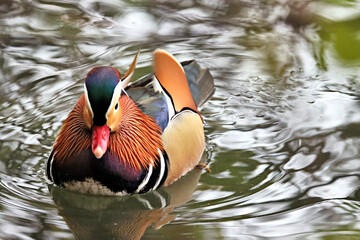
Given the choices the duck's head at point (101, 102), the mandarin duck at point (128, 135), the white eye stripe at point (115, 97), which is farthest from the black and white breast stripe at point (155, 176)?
the white eye stripe at point (115, 97)

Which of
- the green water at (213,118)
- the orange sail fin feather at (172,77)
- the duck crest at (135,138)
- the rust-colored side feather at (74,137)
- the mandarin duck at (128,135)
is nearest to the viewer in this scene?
the green water at (213,118)

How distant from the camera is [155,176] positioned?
3.69 m

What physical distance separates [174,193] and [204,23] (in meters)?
→ 2.65

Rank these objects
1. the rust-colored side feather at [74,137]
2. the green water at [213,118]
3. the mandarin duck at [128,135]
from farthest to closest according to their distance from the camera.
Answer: the rust-colored side feather at [74,137], the mandarin duck at [128,135], the green water at [213,118]

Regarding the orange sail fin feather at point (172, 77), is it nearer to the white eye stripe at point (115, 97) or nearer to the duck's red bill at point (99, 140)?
the white eye stripe at point (115, 97)

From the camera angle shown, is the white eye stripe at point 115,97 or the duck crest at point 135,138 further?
the duck crest at point 135,138

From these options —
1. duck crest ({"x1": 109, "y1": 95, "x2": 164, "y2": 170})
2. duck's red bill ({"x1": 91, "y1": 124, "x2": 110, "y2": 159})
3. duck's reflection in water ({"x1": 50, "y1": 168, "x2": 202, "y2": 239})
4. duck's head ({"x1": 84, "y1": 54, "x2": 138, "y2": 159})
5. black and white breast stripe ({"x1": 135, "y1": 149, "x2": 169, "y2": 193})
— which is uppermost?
duck's head ({"x1": 84, "y1": 54, "x2": 138, "y2": 159})

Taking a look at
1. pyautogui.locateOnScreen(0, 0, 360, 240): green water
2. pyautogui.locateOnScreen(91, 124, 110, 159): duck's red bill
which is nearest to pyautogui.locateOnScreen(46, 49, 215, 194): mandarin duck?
pyautogui.locateOnScreen(91, 124, 110, 159): duck's red bill

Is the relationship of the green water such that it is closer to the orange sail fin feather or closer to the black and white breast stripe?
the black and white breast stripe

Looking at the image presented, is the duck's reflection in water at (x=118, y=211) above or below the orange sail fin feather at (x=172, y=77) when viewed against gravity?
below

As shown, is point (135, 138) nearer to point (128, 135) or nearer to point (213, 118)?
point (128, 135)

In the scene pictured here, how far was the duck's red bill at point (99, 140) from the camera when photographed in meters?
3.33

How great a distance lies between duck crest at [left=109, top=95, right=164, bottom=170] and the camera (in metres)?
3.68

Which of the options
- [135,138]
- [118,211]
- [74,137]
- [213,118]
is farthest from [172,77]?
[118,211]
